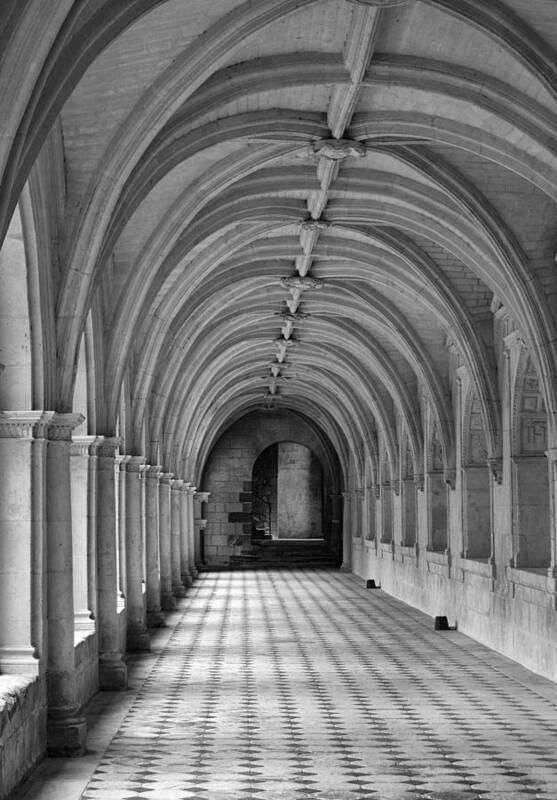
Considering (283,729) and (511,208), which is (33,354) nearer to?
(283,729)

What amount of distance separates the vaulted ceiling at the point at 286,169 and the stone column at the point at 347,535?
55.3 feet

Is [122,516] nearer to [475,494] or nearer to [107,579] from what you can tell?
[107,579]

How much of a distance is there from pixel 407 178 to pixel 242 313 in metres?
8.68

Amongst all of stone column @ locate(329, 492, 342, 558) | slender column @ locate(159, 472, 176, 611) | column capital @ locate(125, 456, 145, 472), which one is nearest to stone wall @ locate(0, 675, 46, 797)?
column capital @ locate(125, 456, 145, 472)

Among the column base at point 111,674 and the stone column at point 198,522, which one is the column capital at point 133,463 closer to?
the column base at point 111,674

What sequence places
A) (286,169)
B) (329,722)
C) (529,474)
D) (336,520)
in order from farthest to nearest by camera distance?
(336,520) < (529,474) < (286,169) < (329,722)

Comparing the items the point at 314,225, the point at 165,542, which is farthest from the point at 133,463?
the point at 165,542

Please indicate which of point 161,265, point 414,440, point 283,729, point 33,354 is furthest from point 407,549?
point 33,354

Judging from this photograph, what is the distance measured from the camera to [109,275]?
1257 cm

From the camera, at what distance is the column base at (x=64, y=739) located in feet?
29.6

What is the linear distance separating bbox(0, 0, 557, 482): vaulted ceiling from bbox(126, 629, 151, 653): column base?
2502 mm

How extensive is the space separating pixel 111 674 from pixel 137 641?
3108 mm

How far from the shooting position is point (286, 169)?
13.9 m

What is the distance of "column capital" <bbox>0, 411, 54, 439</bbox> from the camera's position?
8734 mm
